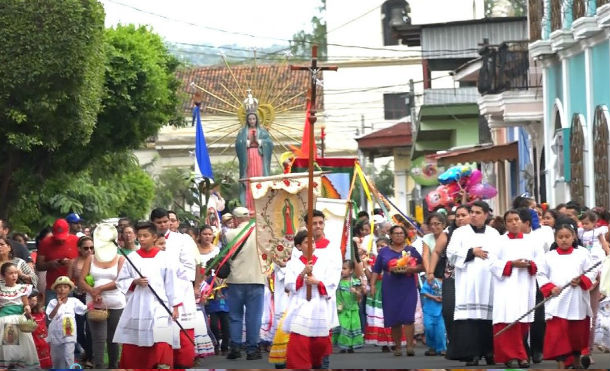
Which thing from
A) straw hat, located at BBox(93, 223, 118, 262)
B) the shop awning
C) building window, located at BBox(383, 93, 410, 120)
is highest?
building window, located at BBox(383, 93, 410, 120)

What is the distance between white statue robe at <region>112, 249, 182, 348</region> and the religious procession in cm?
2

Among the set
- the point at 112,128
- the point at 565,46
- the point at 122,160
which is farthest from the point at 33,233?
the point at 565,46

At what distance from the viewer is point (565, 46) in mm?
30266

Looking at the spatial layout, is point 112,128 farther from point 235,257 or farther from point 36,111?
point 235,257

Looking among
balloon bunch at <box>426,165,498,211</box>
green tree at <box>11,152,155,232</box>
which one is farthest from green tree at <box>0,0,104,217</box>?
balloon bunch at <box>426,165,498,211</box>

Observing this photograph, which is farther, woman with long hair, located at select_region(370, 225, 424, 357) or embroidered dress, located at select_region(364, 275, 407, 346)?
embroidered dress, located at select_region(364, 275, 407, 346)

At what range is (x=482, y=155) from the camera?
127ft

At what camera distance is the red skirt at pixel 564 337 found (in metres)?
16.7

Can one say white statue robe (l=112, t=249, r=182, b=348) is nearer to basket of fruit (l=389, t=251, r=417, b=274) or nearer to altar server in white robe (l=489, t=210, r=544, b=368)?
altar server in white robe (l=489, t=210, r=544, b=368)

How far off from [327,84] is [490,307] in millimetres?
58620

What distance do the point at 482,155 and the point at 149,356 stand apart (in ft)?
76.5

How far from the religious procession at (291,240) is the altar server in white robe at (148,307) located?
19 mm

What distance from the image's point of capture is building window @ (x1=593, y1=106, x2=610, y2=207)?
27453 millimetres

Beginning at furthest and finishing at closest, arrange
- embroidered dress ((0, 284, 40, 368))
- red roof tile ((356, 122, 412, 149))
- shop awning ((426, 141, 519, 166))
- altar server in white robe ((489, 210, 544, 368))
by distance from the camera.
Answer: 1. red roof tile ((356, 122, 412, 149))
2. shop awning ((426, 141, 519, 166))
3. altar server in white robe ((489, 210, 544, 368))
4. embroidered dress ((0, 284, 40, 368))
